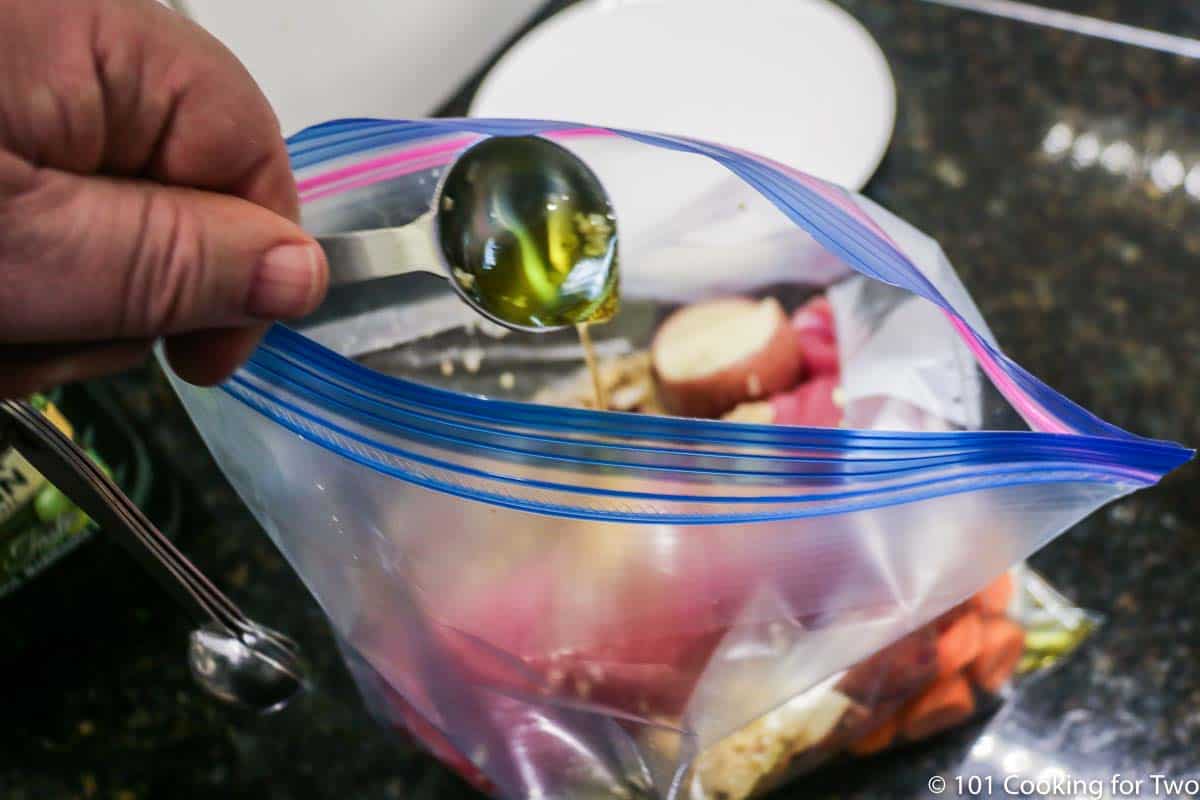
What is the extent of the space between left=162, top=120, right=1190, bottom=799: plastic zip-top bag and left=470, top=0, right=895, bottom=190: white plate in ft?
0.72

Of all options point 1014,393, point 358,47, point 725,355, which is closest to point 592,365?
point 725,355

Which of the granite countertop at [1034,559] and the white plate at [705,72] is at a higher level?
the white plate at [705,72]

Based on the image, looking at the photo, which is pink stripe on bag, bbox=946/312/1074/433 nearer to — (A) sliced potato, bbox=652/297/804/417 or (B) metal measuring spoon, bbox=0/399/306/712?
(A) sliced potato, bbox=652/297/804/417

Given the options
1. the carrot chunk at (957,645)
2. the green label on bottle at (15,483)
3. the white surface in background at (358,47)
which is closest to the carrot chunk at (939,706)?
the carrot chunk at (957,645)

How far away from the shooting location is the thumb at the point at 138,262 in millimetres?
278

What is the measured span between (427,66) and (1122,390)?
59cm

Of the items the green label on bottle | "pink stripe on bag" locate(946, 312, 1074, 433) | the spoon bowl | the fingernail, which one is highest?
the fingernail

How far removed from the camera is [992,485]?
0.39 metres

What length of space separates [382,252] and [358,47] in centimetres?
41

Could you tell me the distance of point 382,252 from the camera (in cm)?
42

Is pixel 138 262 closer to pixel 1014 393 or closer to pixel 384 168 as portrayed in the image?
pixel 384 168

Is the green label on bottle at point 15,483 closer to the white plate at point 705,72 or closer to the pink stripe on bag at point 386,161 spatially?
the pink stripe on bag at point 386,161

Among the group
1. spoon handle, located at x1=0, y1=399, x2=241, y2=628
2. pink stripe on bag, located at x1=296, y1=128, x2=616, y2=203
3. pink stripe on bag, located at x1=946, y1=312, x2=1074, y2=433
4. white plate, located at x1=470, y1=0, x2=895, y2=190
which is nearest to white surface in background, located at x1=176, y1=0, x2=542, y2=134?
white plate, located at x1=470, y1=0, x2=895, y2=190

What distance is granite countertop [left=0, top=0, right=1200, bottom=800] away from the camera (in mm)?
561
